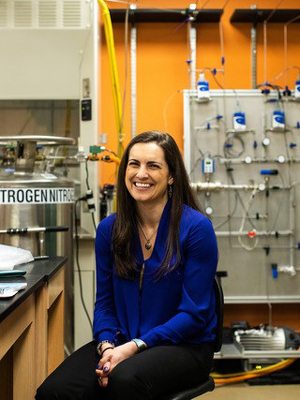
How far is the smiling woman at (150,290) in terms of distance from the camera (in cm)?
135

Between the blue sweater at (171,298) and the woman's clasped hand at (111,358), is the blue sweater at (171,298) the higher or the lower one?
the higher one

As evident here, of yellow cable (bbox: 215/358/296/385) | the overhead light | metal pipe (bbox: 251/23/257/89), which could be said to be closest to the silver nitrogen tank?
yellow cable (bbox: 215/358/296/385)

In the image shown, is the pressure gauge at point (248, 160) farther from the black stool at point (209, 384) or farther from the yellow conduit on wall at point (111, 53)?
the black stool at point (209, 384)

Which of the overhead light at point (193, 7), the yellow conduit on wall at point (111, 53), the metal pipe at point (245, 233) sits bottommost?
the metal pipe at point (245, 233)

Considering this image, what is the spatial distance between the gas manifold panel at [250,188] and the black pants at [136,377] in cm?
178

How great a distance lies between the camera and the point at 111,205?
3244 millimetres

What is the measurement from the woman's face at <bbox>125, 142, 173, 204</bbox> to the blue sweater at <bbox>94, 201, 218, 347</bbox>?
0.09 m

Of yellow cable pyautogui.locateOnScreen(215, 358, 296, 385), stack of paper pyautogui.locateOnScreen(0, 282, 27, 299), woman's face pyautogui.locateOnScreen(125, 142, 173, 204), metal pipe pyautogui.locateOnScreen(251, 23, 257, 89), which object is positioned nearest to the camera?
stack of paper pyautogui.locateOnScreen(0, 282, 27, 299)

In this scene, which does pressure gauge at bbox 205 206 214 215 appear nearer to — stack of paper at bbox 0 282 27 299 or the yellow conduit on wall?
the yellow conduit on wall

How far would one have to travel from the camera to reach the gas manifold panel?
3182 mm

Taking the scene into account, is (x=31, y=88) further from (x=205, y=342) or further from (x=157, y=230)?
(x=205, y=342)

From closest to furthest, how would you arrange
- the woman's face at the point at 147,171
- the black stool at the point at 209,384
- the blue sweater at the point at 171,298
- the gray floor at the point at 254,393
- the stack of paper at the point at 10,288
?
the stack of paper at the point at 10,288 < the black stool at the point at 209,384 < the blue sweater at the point at 171,298 < the woman's face at the point at 147,171 < the gray floor at the point at 254,393

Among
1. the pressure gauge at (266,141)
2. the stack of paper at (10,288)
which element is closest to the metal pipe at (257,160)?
the pressure gauge at (266,141)

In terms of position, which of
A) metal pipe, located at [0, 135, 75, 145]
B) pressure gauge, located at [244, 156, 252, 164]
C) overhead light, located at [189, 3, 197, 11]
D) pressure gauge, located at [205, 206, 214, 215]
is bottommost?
pressure gauge, located at [205, 206, 214, 215]
